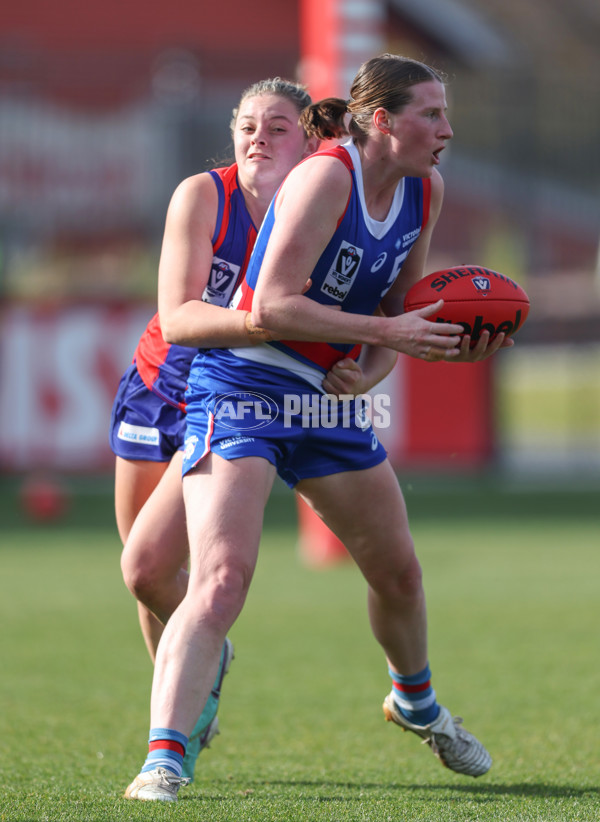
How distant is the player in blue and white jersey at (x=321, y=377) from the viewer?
337 centimetres

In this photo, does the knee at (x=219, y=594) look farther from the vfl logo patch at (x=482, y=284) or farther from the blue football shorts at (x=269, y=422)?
the vfl logo patch at (x=482, y=284)

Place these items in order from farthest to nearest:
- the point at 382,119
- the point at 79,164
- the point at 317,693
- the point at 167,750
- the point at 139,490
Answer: the point at 79,164
the point at 317,693
the point at 139,490
the point at 382,119
the point at 167,750

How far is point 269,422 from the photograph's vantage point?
11.7ft

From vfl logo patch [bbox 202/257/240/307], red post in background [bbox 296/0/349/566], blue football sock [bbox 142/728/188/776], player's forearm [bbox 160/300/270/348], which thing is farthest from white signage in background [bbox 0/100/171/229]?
blue football sock [bbox 142/728/188/776]

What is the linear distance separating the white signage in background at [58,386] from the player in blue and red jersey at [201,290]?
8.95 metres

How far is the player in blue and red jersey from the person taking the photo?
370 cm

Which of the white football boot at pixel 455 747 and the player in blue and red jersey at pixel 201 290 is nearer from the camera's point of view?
the player in blue and red jersey at pixel 201 290

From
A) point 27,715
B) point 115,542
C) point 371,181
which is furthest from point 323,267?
point 115,542

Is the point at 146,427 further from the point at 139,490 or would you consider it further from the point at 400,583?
the point at 400,583

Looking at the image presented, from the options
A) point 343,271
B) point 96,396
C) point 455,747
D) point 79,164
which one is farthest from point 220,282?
point 79,164

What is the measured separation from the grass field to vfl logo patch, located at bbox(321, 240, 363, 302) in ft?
4.99

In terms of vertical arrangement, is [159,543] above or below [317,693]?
above

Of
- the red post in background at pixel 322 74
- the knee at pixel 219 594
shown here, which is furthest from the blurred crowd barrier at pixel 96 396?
the knee at pixel 219 594

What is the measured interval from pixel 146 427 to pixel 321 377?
79cm
